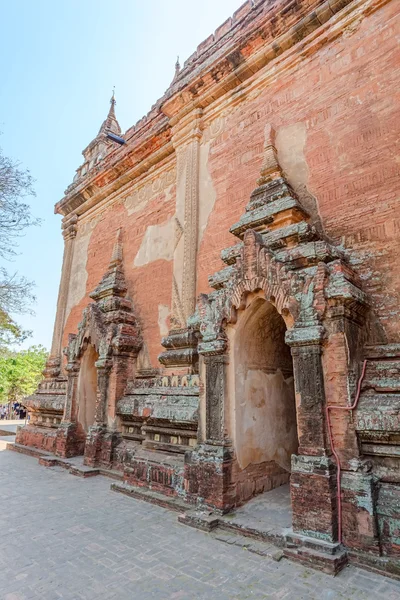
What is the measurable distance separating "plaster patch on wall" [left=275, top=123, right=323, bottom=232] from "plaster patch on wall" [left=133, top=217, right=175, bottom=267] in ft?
10.5

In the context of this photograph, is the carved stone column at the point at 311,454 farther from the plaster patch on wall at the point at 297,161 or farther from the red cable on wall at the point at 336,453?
the plaster patch on wall at the point at 297,161

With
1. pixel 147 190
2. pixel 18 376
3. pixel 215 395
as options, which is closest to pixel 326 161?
pixel 215 395

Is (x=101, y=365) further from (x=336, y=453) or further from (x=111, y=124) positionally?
(x=111, y=124)

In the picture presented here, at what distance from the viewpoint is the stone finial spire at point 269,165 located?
6.17 metres

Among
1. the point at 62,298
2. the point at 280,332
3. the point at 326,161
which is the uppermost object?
the point at 326,161

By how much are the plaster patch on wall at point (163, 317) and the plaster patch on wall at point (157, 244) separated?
1.19 m

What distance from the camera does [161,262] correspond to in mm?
8891

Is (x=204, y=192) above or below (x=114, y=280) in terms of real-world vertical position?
above

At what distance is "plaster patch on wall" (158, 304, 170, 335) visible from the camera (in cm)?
817

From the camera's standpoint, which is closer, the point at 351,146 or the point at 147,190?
the point at 351,146

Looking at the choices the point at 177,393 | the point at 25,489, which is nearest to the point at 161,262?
the point at 177,393

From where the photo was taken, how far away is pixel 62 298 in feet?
41.4

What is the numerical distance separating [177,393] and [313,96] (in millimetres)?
5570

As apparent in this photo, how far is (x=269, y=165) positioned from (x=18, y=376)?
33.6 meters
